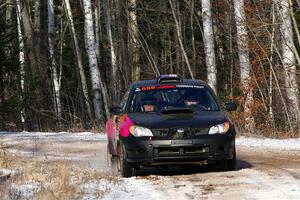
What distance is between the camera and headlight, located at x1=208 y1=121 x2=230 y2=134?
1137cm

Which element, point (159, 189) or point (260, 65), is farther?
point (260, 65)

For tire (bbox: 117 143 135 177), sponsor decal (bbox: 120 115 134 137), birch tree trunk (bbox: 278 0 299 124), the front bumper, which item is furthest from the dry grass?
birch tree trunk (bbox: 278 0 299 124)

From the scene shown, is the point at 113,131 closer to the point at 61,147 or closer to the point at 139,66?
the point at 61,147

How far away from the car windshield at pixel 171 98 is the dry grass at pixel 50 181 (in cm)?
138

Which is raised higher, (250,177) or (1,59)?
(1,59)

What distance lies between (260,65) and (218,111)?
49.4ft

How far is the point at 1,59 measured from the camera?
1147 inches

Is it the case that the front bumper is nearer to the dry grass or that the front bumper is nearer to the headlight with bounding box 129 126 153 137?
the headlight with bounding box 129 126 153 137

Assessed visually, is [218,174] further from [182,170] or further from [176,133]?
[182,170]

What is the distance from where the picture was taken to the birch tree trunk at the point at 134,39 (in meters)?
36.8

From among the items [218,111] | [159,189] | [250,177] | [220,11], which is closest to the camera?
[159,189]

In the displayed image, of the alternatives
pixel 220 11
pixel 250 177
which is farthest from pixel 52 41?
pixel 250 177

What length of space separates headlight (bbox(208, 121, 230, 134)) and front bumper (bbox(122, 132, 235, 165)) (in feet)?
0.23

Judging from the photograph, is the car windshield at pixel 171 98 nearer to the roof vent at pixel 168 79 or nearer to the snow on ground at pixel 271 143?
the roof vent at pixel 168 79
